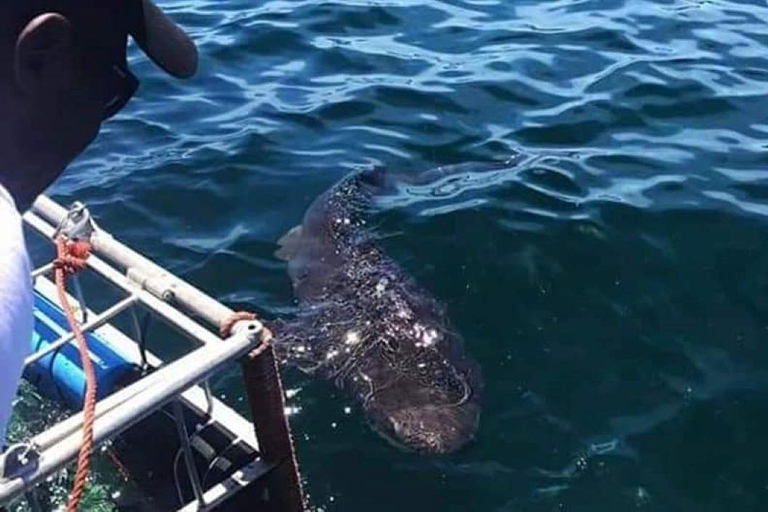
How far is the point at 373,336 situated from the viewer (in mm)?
5355

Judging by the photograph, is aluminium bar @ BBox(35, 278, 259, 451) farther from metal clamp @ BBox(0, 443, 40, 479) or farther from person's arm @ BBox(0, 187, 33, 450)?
person's arm @ BBox(0, 187, 33, 450)

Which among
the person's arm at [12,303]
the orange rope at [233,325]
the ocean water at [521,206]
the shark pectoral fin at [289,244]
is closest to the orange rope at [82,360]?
the orange rope at [233,325]

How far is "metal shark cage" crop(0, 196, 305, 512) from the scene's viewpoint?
2.72 metres

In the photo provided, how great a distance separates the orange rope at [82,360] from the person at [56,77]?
1.04 meters

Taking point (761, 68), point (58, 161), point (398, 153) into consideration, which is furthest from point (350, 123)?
point (58, 161)

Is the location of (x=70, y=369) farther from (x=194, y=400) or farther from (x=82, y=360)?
(x=82, y=360)

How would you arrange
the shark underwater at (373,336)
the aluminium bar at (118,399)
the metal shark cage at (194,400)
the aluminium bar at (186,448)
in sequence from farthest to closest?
the shark underwater at (373,336) → the aluminium bar at (186,448) → the metal shark cage at (194,400) → the aluminium bar at (118,399)

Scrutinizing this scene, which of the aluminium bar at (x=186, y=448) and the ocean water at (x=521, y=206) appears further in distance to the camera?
the ocean water at (x=521, y=206)

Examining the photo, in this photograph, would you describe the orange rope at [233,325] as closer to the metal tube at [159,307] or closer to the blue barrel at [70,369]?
the metal tube at [159,307]

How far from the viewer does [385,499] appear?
14.3 ft

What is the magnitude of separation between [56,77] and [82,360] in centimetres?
151

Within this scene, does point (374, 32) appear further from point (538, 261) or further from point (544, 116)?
point (538, 261)

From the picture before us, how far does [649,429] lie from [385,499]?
1251mm

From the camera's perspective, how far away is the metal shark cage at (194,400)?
272 centimetres
